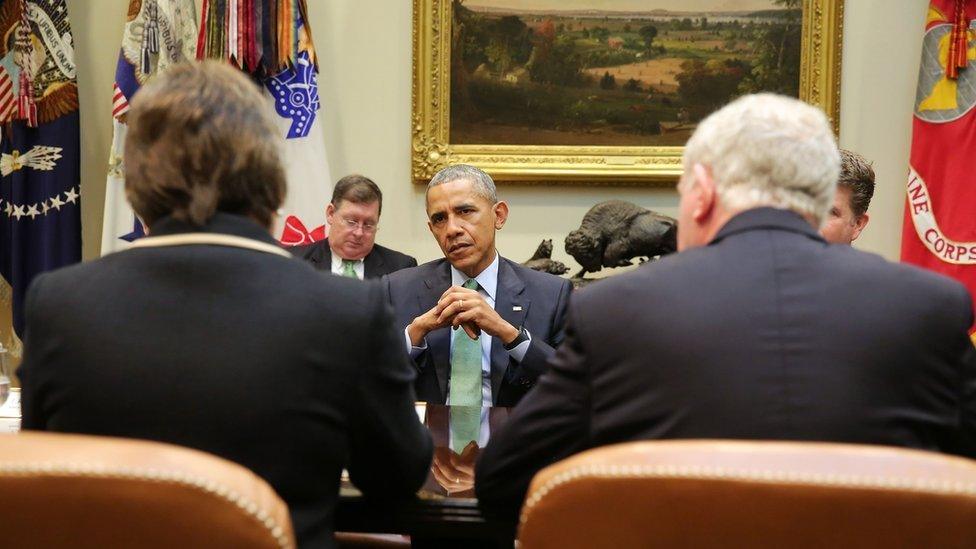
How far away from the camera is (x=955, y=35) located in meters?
5.48

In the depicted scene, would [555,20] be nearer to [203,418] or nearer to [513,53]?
[513,53]

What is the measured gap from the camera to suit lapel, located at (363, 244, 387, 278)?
5.39 metres

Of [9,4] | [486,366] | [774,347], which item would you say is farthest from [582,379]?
[9,4]

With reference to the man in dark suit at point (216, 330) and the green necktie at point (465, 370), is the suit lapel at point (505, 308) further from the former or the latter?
the man in dark suit at point (216, 330)

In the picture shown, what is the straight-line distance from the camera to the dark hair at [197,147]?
1564mm

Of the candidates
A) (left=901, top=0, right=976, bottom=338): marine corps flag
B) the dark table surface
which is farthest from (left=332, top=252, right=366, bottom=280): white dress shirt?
the dark table surface

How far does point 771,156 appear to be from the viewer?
1.62 m

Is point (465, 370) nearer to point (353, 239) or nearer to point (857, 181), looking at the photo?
point (857, 181)

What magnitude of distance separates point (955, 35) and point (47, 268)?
5.15m

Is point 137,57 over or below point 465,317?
over

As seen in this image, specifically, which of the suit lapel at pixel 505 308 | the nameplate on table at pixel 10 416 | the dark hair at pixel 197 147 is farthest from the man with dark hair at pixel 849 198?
the nameplate on table at pixel 10 416

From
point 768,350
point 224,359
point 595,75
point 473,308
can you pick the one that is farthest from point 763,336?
point 595,75

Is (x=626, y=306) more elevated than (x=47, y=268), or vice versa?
(x=626, y=306)

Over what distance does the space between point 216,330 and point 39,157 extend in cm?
468
